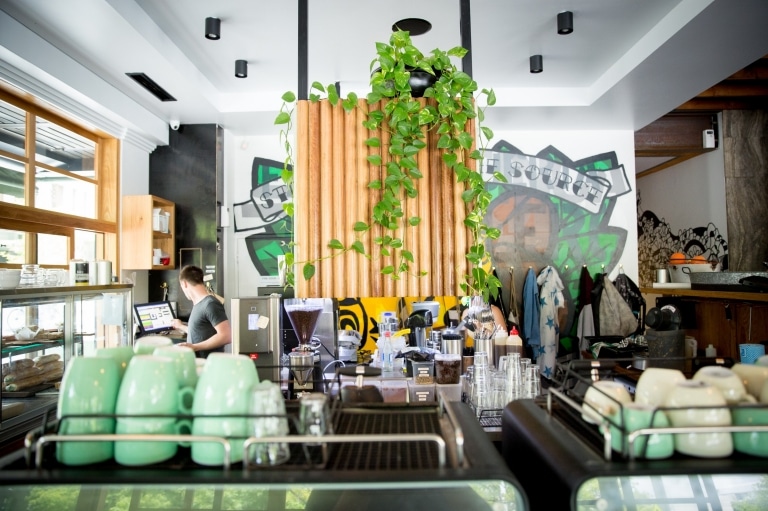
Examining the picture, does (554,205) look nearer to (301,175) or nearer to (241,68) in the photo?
(241,68)

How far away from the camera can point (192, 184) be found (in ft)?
17.3

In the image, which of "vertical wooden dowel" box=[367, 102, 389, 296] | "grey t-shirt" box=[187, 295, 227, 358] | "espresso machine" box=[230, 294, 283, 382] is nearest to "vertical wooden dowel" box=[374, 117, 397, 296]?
"vertical wooden dowel" box=[367, 102, 389, 296]

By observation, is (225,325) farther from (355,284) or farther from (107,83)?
(355,284)

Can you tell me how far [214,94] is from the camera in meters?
4.80

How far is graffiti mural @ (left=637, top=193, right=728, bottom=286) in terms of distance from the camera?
20.1ft

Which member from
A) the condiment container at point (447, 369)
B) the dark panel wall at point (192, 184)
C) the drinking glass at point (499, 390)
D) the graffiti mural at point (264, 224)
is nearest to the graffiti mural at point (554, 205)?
the graffiti mural at point (264, 224)

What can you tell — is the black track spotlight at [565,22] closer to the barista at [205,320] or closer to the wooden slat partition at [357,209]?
the wooden slat partition at [357,209]

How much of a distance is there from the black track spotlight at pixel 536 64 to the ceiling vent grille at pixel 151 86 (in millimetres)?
3176

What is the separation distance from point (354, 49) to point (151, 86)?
175 cm

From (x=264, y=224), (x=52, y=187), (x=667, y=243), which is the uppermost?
(x=52, y=187)

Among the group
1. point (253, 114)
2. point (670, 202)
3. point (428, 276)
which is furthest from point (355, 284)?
point (670, 202)

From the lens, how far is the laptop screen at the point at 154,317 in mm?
4568

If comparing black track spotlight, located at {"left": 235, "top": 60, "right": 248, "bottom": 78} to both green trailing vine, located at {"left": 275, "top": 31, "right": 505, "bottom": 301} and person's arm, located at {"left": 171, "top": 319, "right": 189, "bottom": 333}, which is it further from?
green trailing vine, located at {"left": 275, "top": 31, "right": 505, "bottom": 301}

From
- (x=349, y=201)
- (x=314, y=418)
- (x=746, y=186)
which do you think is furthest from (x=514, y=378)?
(x=746, y=186)
